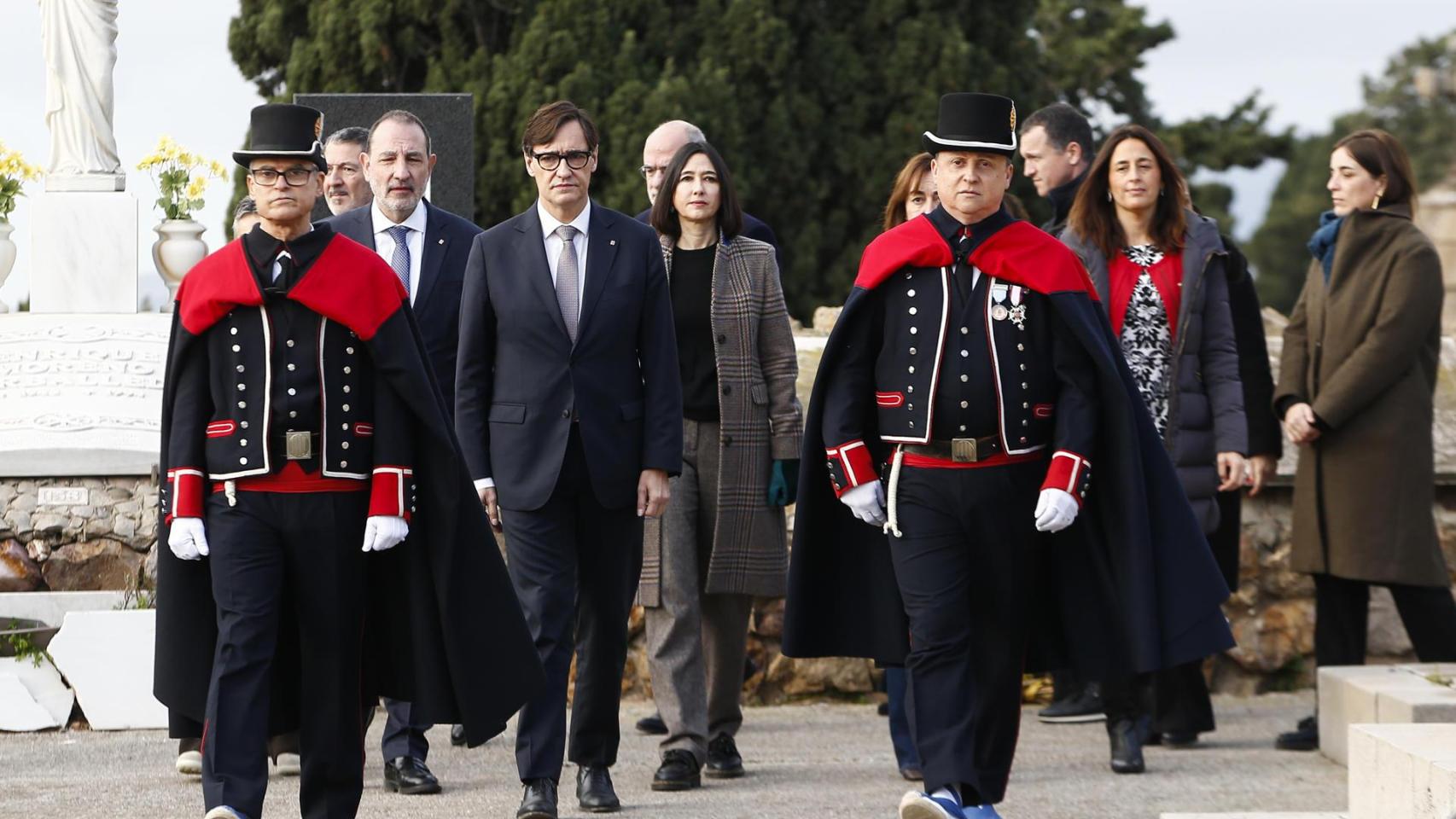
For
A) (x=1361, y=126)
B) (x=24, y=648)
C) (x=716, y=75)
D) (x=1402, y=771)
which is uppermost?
(x=1361, y=126)

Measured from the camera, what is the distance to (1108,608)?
5.75m

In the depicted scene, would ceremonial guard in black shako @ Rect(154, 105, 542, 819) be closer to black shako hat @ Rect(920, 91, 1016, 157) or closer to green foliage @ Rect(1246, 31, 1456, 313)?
black shako hat @ Rect(920, 91, 1016, 157)

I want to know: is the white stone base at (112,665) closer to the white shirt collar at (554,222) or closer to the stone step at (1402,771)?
the white shirt collar at (554,222)

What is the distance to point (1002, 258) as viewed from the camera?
18.5 ft

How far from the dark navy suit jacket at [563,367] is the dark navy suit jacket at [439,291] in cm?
63

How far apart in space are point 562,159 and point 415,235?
3.27ft

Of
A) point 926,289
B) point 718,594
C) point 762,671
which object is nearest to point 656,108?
point 762,671

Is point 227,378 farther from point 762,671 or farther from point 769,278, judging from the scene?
point 762,671

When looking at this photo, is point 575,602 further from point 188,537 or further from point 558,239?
point 188,537

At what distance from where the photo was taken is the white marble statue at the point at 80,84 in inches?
476

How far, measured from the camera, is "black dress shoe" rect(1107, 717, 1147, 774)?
695 centimetres

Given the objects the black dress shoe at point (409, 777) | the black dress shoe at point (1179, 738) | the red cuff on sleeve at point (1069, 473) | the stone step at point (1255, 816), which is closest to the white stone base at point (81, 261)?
the black dress shoe at point (409, 777)

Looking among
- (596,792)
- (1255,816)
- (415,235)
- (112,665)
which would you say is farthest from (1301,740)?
(112,665)

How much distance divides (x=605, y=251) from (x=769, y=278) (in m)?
0.91
